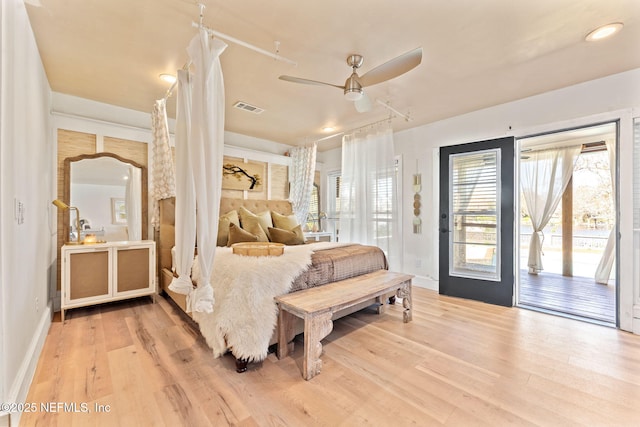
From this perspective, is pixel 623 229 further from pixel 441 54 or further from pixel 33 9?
pixel 33 9

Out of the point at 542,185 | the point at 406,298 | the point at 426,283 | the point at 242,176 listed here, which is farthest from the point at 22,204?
the point at 542,185


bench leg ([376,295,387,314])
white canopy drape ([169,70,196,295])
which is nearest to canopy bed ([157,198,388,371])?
white canopy drape ([169,70,196,295])

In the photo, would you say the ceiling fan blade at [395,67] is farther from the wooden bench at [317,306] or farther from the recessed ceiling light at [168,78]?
the recessed ceiling light at [168,78]

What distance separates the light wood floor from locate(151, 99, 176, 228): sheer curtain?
1.59 metres

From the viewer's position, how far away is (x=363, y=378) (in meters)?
1.90

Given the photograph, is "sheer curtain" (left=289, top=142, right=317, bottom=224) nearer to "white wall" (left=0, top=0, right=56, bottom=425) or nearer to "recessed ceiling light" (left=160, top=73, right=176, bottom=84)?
"recessed ceiling light" (left=160, top=73, right=176, bottom=84)

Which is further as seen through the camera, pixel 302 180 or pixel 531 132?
pixel 302 180

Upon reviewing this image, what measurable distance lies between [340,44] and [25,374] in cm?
321

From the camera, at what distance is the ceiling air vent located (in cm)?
354

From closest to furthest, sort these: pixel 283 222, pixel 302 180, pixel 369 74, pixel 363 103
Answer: pixel 369 74 → pixel 363 103 → pixel 283 222 → pixel 302 180

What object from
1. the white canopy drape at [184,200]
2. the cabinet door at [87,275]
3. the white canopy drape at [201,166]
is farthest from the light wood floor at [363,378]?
the white canopy drape at [184,200]

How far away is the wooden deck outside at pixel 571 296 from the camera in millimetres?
3211

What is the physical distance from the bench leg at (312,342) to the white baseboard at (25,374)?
1.56 meters

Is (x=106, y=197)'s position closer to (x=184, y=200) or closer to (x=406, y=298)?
(x=184, y=200)
